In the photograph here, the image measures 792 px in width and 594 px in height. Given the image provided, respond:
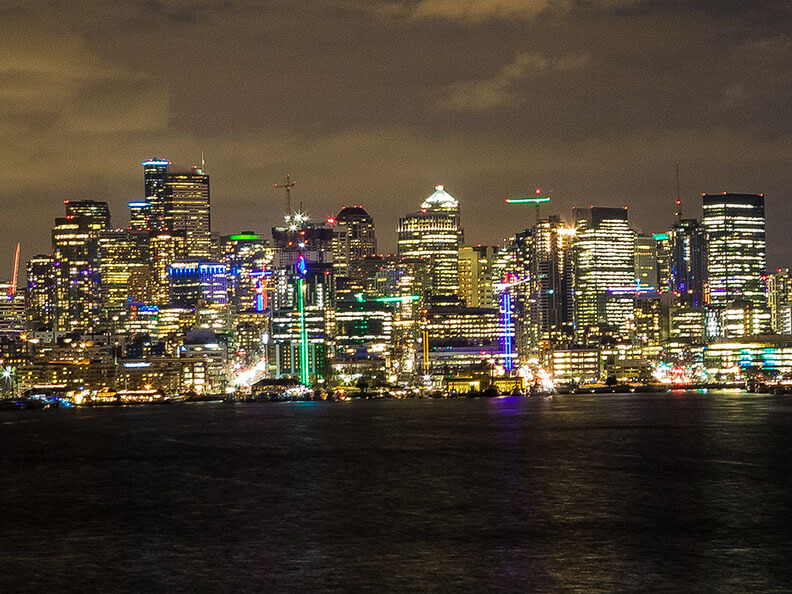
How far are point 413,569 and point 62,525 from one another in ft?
51.4

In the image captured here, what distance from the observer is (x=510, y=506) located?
51.0m

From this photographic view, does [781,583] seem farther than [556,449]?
No

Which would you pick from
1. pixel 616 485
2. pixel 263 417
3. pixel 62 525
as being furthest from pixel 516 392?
pixel 62 525

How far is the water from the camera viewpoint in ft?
121

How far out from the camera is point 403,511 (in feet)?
164

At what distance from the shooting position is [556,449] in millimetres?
78188

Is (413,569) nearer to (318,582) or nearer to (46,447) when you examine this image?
(318,582)

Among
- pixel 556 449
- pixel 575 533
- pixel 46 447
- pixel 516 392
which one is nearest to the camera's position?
pixel 575 533

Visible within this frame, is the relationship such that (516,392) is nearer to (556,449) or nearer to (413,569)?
(556,449)

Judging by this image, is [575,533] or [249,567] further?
[575,533]

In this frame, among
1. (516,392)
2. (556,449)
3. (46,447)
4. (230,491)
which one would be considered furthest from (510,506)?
(516,392)

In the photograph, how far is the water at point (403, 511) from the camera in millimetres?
37000

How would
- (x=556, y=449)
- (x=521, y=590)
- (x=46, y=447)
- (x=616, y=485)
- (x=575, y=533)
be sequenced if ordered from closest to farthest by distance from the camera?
1. (x=521, y=590)
2. (x=575, y=533)
3. (x=616, y=485)
4. (x=556, y=449)
5. (x=46, y=447)

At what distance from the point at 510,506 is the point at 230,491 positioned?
1337cm
